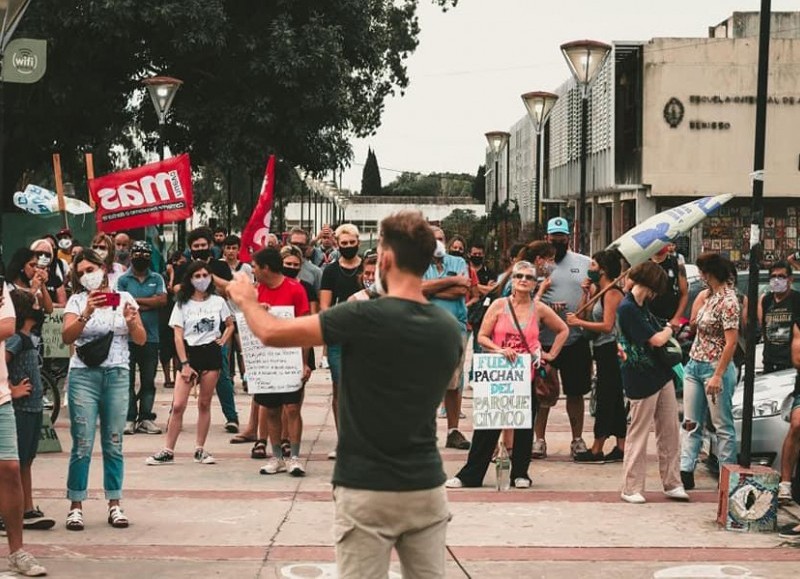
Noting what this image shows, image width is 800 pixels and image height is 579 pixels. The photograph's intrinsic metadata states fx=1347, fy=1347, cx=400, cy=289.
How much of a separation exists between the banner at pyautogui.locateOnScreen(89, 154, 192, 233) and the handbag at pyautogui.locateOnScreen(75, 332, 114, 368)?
8.85 meters

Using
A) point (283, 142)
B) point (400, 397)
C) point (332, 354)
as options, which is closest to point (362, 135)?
point (283, 142)

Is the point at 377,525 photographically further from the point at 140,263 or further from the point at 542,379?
the point at 140,263

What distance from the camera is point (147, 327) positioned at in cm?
1350

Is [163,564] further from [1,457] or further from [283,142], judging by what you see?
[283,142]

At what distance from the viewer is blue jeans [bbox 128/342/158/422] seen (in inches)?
519

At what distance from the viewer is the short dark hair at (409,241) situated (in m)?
4.76

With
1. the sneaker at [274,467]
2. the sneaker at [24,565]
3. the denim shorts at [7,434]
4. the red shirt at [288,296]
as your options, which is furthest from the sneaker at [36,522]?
the red shirt at [288,296]

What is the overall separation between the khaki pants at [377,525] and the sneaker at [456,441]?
740cm

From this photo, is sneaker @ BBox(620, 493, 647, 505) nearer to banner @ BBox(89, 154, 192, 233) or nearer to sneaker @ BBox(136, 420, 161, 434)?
sneaker @ BBox(136, 420, 161, 434)

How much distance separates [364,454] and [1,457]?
3446 millimetres

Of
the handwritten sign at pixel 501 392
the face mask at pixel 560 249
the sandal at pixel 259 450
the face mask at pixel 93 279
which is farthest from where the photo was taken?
the face mask at pixel 560 249

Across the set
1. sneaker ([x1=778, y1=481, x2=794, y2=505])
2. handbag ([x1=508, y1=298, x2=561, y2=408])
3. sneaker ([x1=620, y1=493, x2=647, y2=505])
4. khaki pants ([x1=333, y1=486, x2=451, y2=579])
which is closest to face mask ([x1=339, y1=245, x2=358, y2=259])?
handbag ([x1=508, y1=298, x2=561, y2=408])

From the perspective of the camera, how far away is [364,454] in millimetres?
4719

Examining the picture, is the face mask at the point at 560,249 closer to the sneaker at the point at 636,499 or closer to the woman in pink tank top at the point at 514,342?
the woman in pink tank top at the point at 514,342
